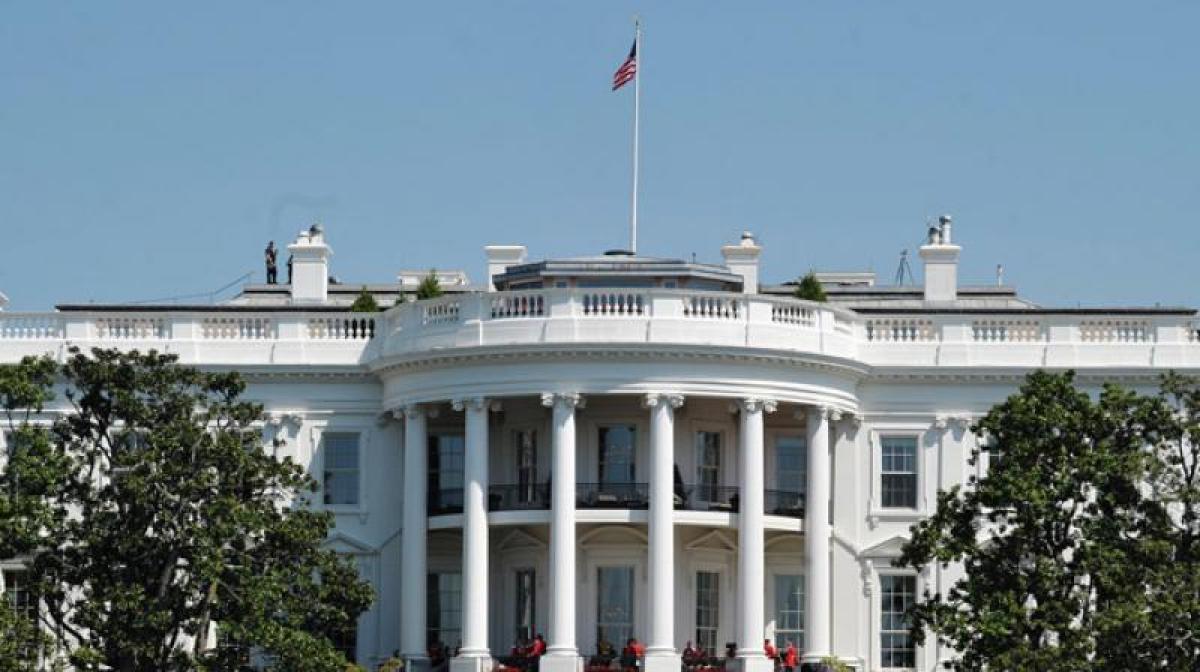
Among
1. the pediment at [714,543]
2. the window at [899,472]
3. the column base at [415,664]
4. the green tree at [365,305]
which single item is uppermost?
the green tree at [365,305]

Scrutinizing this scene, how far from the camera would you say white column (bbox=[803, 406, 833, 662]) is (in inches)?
2881

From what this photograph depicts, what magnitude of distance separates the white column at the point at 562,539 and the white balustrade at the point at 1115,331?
12554 millimetres

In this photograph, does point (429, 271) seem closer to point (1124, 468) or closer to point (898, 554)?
point (898, 554)

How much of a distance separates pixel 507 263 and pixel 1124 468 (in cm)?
2181

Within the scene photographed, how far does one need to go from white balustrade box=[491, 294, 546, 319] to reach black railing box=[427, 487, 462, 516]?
17.1ft

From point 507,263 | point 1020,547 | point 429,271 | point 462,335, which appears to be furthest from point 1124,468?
point 429,271

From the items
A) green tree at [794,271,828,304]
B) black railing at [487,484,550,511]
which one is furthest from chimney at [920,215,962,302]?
black railing at [487,484,550,511]

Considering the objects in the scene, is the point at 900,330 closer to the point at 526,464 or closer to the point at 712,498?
the point at 712,498

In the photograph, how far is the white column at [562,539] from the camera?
71.2 m

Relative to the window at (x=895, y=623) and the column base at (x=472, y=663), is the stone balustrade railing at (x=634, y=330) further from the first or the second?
the column base at (x=472, y=663)

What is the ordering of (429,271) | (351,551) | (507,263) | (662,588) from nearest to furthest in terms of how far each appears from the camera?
(662,588) < (351,551) < (507,263) < (429,271)

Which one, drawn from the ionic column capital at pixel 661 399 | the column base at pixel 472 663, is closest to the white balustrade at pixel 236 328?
the column base at pixel 472 663

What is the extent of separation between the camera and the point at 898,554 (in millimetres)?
75125

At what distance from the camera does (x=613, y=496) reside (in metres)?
73.9
